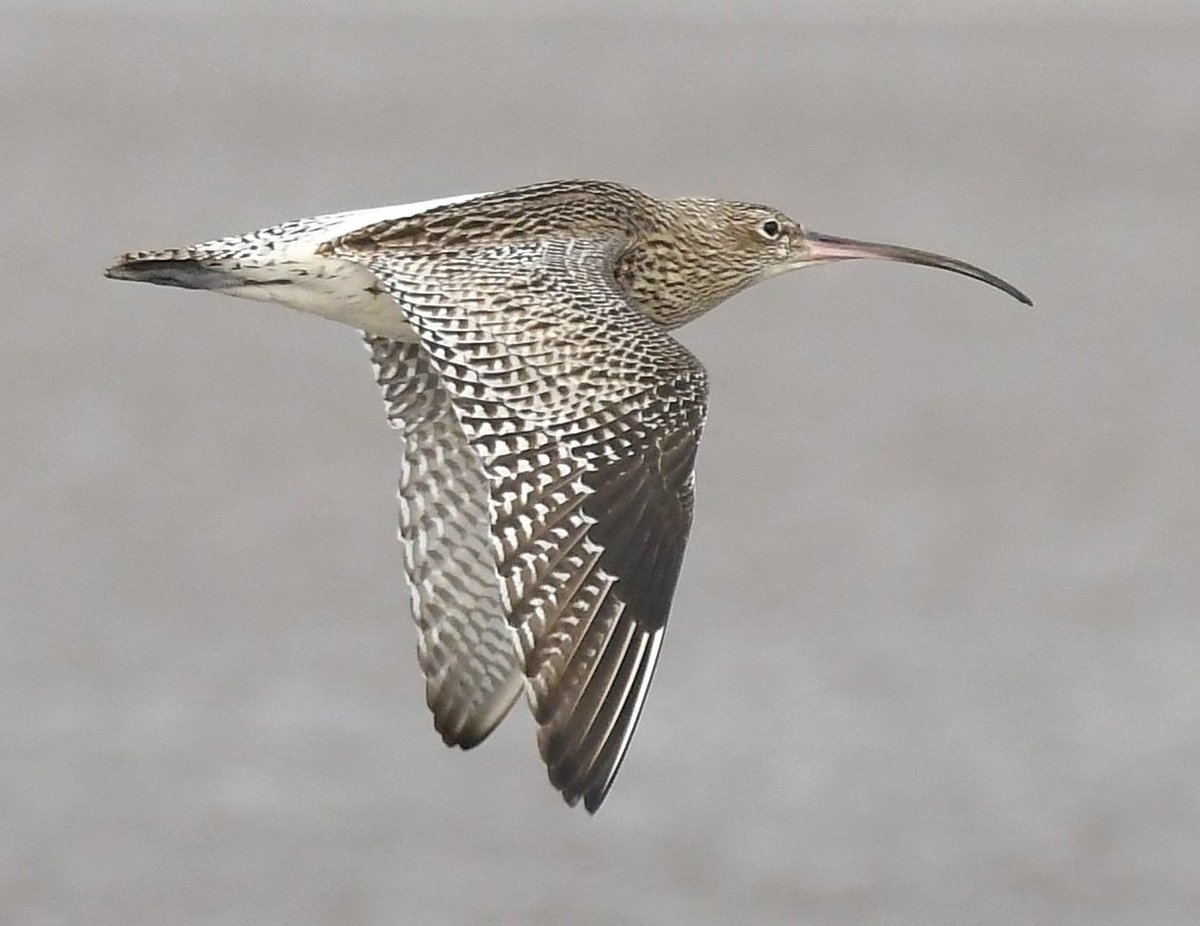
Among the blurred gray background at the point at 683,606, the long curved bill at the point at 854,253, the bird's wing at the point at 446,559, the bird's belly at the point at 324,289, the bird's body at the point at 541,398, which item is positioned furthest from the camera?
the blurred gray background at the point at 683,606

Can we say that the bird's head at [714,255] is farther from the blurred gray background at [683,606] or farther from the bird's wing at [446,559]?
the blurred gray background at [683,606]

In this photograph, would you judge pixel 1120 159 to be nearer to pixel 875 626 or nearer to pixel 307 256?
pixel 875 626

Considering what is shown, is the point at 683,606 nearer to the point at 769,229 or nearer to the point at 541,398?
the point at 769,229

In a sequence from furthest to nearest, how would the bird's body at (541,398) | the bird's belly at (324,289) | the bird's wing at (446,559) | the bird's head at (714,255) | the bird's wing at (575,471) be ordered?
the bird's head at (714,255) < the bird's wing at (446,559) < the bird's belly at (324,289) < the bird's body at (541,398) < the bird's wing at (575,471)

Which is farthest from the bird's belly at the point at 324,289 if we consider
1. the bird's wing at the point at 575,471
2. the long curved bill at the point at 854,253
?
the long curved bill at the point at 854,253

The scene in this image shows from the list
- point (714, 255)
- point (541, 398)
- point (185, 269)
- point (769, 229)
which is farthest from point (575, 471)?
point (769, 229)
